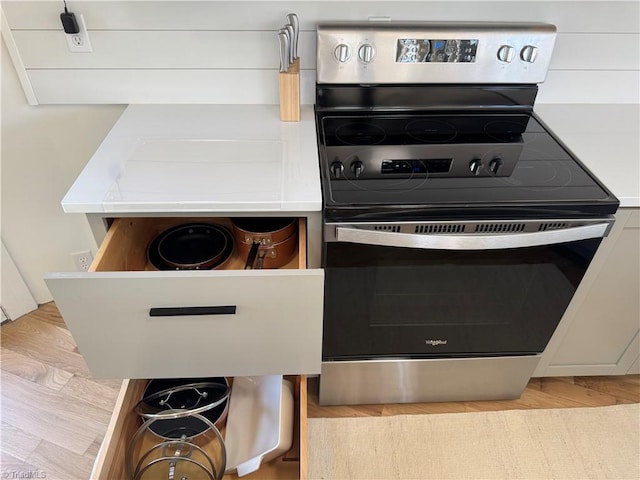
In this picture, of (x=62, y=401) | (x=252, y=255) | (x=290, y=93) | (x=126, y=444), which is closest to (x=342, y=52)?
(x=290, y=93)

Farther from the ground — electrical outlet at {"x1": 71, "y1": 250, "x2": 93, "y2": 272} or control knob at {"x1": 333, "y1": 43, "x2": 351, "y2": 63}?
control knob at {"x1": 333, "y1": 43, "x2": 351, "y2": 63}

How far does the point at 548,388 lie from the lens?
1.64 metres

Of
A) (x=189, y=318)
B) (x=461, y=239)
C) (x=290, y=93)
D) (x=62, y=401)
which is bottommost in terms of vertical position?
(x=62, y=401)

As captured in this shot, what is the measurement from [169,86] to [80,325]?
77 centimetres

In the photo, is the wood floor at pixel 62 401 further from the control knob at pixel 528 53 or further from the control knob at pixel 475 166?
the control knob at pixel 528 53

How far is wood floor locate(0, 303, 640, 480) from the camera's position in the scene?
140cm

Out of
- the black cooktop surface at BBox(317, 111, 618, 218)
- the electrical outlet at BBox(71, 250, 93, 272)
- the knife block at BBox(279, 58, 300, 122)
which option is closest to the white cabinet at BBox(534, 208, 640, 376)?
the black cooktop surface at BBox(317, 111, 618, 218)

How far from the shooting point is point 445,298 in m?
1.21

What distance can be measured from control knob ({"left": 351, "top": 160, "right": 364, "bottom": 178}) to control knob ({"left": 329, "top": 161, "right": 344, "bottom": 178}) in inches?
1.1

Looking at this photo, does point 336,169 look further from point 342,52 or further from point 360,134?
point 342,52

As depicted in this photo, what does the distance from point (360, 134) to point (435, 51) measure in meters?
0.31

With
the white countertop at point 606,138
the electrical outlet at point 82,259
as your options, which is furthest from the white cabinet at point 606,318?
the electrical outlet at point 82,259

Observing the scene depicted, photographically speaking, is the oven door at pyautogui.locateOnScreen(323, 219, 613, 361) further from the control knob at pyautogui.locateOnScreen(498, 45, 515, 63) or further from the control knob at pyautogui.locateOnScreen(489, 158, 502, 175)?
the control knob at pyautogui.locateOnScreen(498, 45, 515, 63)

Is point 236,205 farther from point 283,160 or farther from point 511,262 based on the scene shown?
point 511,262
